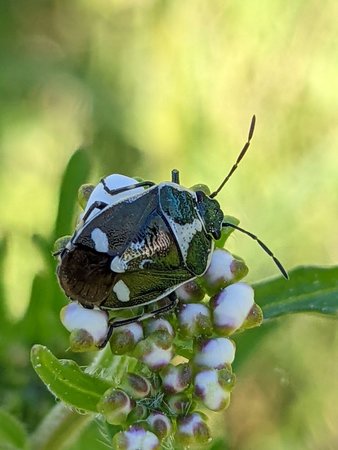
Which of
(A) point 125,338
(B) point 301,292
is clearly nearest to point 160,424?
(A) point 125,338

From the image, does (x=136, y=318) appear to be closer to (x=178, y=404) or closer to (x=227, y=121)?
(x=178, y=404)

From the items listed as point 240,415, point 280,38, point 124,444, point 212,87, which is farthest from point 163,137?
point 124,444

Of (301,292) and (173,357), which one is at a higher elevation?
(173,357)

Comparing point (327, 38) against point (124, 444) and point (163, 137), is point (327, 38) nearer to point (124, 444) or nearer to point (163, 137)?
point (163, 137)

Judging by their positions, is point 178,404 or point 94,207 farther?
point 94,207

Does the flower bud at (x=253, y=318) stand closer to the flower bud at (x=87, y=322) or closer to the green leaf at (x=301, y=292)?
the flower bud at (x=87, y=322)

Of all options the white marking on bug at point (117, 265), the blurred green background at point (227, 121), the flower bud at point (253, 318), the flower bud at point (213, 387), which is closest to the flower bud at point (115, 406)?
the flower bud at point (213, 387)

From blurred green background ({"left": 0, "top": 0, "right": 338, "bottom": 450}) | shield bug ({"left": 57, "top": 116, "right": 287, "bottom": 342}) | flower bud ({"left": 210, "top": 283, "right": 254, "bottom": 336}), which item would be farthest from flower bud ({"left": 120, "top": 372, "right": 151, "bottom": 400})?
blurred green background ({"left": 0, "top": 0, "right": 338, "bottom": 450})

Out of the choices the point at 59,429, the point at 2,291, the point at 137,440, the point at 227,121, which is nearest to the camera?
the point at 137,440
